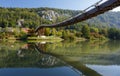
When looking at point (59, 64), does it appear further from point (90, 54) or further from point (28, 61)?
point (90, 54)

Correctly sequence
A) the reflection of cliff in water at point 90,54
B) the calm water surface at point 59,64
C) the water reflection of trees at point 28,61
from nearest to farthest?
the calm water surface at point 59,64
the water reflection of trees at point 28,61
the reflection of cliff in water at point 90,54

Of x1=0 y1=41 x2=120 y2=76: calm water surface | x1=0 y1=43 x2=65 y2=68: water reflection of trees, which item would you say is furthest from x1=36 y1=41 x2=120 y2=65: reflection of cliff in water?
x1=0 y1=43 x2=65 y2=68: water reflection of trees

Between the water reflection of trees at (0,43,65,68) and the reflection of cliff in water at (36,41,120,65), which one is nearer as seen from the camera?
the water reflection of trees at (0,43,65,68)

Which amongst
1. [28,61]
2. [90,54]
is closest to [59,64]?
[28,61]

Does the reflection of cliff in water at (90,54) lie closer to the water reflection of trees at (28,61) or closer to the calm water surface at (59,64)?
the calm water surface at (59,64)

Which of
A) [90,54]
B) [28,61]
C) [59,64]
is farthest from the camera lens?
[90,54]

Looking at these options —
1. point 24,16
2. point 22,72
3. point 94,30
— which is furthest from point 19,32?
point 24,16

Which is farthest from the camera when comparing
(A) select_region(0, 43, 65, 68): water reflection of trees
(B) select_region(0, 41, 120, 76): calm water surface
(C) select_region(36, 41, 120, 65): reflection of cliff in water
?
(C) select_region(36, 41, 120, 65): reflection of cliff in water

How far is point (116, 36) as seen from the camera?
320ft

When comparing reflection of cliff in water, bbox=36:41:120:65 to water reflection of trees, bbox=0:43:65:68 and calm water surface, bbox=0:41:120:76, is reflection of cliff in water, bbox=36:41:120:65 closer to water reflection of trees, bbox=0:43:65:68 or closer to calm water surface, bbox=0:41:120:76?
calm water surface, bbox=0:41:120:76

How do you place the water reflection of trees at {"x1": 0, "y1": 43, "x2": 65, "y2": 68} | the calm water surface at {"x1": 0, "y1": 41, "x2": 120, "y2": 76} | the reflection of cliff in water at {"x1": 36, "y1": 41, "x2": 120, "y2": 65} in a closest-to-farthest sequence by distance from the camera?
1. the calm water surface at {"x1": 0, "y1": 41, "x2": 120, "y2": 76}
2. the water reflection of trees at {"x1": 0, "y1": 43, "x2": 65, "y2": 68}
3. the reflection of cliff in water at {"x1": 36, "y1": 41, "x2": 120, "y2": 65}

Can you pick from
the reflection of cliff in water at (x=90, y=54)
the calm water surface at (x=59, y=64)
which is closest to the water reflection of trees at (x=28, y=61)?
the calm water surface at (x=59, y=64)

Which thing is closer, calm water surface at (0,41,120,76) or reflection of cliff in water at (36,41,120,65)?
calm water surface at (0,41,120,76)

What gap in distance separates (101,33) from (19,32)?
41.9 meters
